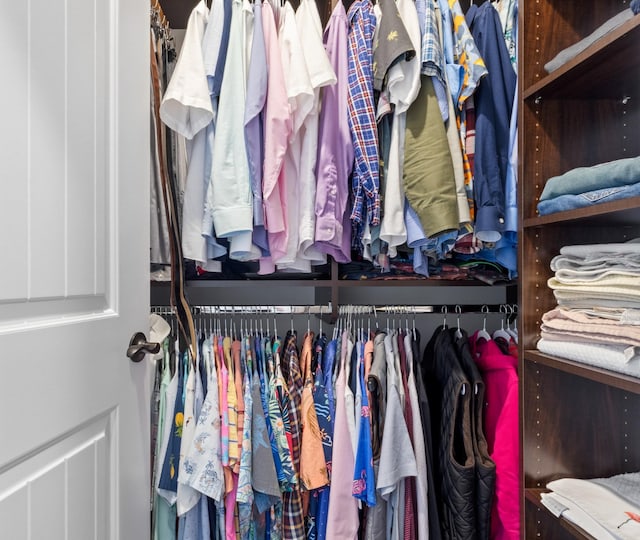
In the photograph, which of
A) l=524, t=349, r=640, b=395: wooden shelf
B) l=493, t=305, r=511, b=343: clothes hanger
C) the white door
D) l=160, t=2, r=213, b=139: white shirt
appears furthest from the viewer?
l=493, t=305, r=511, b=343: clothes hanger

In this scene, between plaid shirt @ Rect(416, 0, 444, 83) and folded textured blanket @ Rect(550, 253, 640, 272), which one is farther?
plaid shirt @ Rect(416, 0, 444, 83)

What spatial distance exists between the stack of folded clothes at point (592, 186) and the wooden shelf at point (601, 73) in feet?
0.60

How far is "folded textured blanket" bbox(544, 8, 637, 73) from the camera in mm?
903

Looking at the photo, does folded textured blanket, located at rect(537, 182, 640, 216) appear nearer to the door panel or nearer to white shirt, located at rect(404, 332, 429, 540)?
white shirt, located at rect(404, 332, 429, 540)

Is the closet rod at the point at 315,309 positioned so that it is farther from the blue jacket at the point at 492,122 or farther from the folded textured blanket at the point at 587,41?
the folded textured blanket at the point at 587,41

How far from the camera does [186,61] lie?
135 centimetres

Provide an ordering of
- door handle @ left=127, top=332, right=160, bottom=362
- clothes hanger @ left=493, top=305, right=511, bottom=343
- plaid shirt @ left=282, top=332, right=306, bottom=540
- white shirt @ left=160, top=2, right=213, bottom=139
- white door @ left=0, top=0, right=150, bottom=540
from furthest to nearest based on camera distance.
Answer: clothes hanger @ left=493, top=305, right=511, bottom=343 < plaid shirt @ left=282, top=332, right=306, bottom=540 < white shirt @ left=160, top=2, right=213, bottom=139 < door handle @ left=127, top=332, right=160, bottom=362 < white door @ left=0, top=0, right=150, bottom=540

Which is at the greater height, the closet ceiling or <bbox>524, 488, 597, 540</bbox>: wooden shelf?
the closet ceiling

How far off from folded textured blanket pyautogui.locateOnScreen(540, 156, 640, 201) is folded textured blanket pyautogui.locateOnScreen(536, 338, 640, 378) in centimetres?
29

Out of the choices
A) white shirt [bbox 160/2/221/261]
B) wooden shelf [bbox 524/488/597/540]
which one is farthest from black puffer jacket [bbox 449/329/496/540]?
white shirt [bbox 160/2/221/261]

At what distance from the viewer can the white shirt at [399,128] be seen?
1.34 m

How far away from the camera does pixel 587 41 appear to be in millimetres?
961

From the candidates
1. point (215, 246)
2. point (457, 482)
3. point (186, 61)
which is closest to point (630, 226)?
point (457, 482)

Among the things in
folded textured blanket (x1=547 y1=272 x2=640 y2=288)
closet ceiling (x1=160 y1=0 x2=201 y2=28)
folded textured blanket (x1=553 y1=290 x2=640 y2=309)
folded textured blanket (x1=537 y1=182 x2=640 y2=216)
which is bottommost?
folded textured blanket (x1=553 y1=290 x2=640 y2=309)
